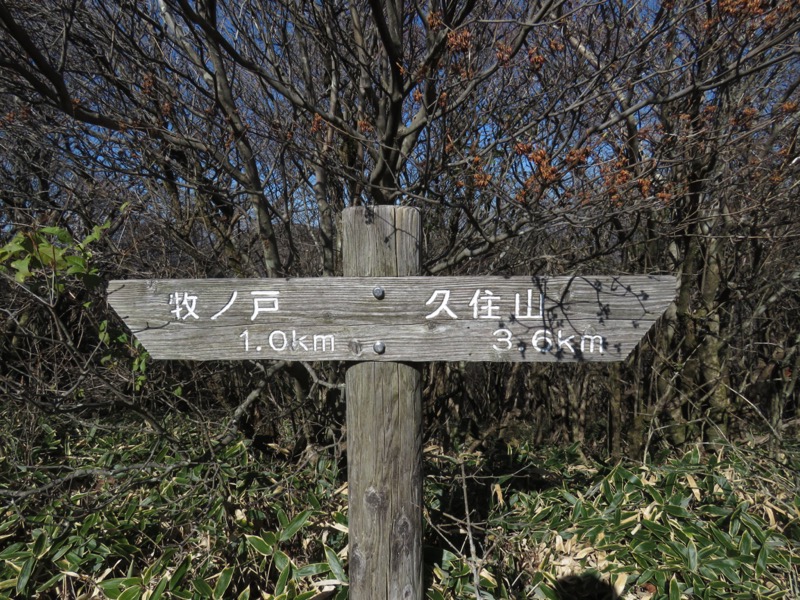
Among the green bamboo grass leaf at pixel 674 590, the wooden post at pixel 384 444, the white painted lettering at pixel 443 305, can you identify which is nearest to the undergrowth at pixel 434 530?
the green bamboo grass leaf at pixel 674 590

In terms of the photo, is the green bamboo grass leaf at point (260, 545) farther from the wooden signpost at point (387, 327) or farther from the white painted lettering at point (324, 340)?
the white painted lettering at point (324, 340)

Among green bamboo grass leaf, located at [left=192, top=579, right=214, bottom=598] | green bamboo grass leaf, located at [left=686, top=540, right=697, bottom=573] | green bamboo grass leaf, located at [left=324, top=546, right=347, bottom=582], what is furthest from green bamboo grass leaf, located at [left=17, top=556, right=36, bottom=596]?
green bamboo grass leaf, located at [left=686, top=540, right=697, bottom=573]

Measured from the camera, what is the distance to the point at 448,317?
158 cm

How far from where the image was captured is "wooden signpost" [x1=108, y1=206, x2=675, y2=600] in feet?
5.16

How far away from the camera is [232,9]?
3.04 m

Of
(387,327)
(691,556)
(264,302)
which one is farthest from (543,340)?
(691,556)

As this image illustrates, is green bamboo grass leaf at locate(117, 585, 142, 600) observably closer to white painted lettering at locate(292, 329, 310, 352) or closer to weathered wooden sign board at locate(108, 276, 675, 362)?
weathered wooden sign board at locate(108, 276, 675, 362)

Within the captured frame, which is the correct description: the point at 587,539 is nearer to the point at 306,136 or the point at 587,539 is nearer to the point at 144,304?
the point at 144,304

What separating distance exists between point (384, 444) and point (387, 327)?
1.29ft

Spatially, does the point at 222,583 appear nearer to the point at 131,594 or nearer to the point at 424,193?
the point at 131,594

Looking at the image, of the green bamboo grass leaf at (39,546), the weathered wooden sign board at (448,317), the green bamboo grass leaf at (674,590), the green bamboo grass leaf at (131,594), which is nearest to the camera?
the weathered wooden sign board at (448,317)

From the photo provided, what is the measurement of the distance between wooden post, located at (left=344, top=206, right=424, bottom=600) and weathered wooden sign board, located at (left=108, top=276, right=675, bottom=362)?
0.30 ft

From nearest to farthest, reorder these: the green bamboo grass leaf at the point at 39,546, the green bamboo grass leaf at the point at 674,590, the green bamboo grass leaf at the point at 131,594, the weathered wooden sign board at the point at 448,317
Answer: the weathered wooden sign board at the point at 448,317 → the green bamboo grass leaf at the point at 674,590 → the green bamboo grass leaf at the point at 131,594 → the green bamboo grass leaf at the point at 39,546

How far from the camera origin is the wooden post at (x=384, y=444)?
1640mm
